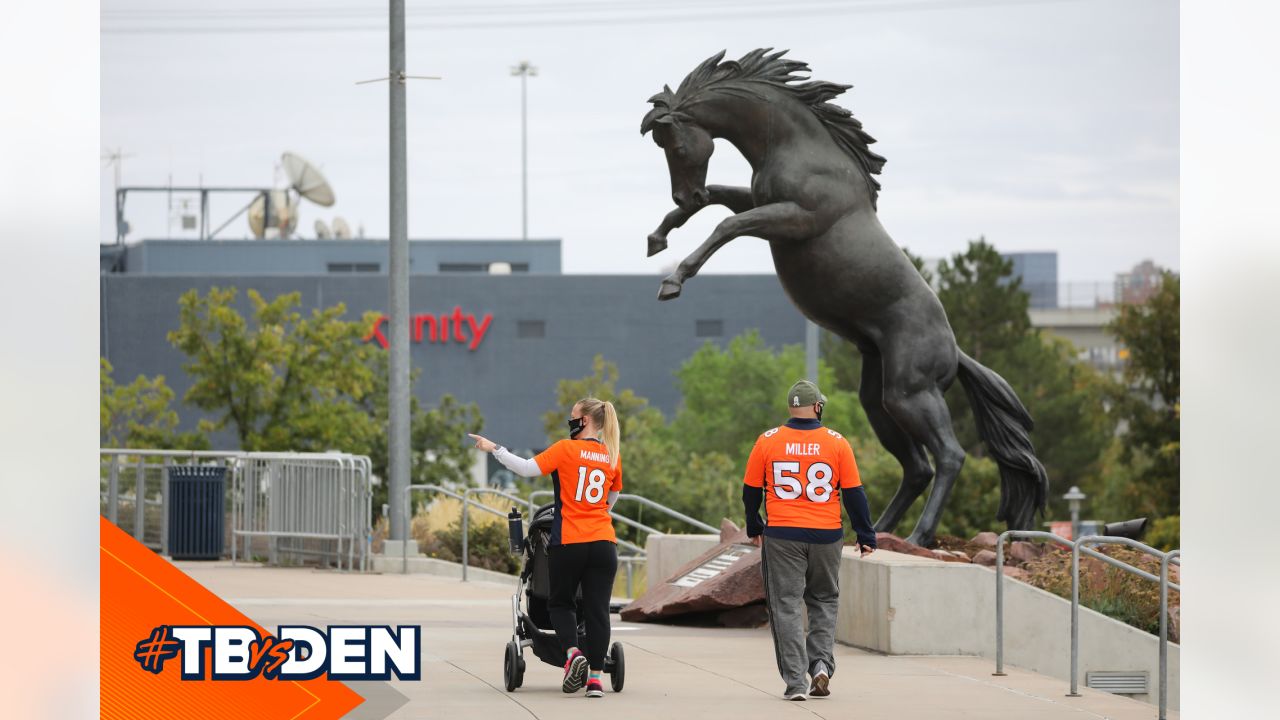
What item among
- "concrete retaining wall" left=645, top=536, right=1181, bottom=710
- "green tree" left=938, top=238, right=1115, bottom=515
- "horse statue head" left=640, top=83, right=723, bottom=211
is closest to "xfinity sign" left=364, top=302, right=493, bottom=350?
"green tree" left=938, top=238, right=1115, bottom=515

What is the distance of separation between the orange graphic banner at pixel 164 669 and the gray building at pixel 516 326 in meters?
50.6

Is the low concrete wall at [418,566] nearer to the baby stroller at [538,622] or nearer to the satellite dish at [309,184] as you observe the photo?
the baby stroller at [538,622]

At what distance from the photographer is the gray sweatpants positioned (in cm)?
945

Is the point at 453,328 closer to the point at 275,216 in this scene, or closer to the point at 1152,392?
the point at 275,216

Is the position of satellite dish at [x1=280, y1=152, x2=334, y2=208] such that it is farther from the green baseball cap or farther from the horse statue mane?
the green baseball cap

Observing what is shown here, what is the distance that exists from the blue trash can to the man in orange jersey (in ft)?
46.5

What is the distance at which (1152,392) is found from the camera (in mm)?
44625

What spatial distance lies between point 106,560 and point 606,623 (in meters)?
2.67

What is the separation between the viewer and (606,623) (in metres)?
9.42

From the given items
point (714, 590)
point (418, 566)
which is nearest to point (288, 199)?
point (418, 566)

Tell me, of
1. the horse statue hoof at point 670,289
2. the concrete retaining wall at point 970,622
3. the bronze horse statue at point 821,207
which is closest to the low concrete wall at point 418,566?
the bronze horse statue at point 821,207

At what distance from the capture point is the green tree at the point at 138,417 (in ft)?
106

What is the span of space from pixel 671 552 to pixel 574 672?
22.9 ft
